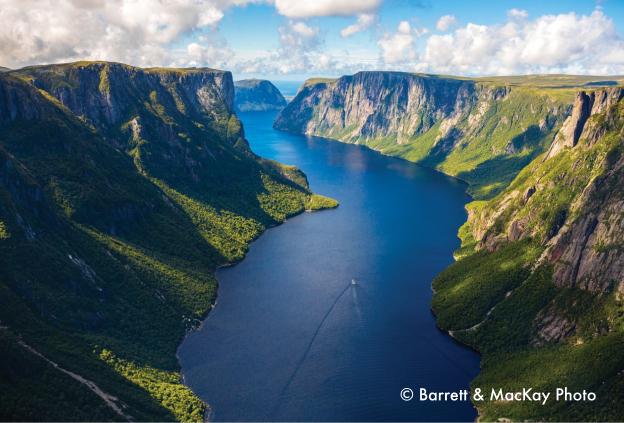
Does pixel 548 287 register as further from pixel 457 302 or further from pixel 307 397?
pixel 307 397

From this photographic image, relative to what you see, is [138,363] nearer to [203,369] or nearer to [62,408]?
[203,369]

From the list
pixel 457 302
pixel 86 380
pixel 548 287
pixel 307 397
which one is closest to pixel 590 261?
pixel 548 287

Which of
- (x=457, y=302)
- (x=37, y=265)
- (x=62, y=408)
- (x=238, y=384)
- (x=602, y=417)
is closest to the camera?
(x=62, y=408)

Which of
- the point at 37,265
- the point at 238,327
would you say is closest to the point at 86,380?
the point at 37,265

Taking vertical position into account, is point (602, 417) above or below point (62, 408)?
below

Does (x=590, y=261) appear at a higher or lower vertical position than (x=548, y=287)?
higher

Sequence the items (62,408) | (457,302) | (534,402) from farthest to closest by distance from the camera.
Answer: (457,302), (534,402), (62,408)

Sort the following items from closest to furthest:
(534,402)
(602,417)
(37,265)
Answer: (602,417) → (534,402) → (37,265)

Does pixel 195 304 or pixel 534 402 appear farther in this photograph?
pixel 195 304

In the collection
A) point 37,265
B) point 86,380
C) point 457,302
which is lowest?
point 457,302
